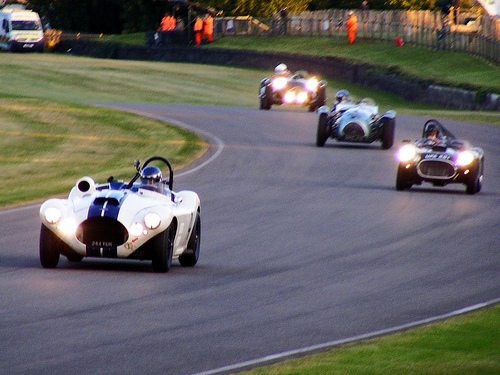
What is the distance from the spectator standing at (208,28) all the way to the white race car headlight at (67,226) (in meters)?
48.1

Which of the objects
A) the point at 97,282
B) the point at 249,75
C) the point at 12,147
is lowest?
the point at 249,75

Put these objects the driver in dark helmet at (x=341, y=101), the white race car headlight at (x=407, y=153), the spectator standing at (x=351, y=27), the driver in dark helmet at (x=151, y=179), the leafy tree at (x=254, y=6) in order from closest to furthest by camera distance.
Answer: the driver in dark helmet at (x=151, y=179) → the white race car headlight at (x=407, y=153) → the driver in dark helmet at (x=341, y=101) → the spectator standing at (x=351, y=27) → the leafy tree at (x=254, y=6)

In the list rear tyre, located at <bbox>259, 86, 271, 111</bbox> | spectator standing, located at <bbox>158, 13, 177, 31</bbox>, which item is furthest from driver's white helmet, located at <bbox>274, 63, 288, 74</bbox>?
spectator standing, located at <bbox>158, 13, 177, 31</bbox>

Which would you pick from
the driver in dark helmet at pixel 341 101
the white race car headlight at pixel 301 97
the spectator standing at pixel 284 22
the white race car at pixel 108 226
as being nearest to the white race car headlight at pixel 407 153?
the driver in dark helmet at pixel 341 101

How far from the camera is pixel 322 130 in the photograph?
24234 mm

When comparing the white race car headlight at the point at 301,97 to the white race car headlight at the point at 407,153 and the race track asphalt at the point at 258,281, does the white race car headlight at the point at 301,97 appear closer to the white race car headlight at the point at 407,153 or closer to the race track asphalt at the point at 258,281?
the race track asphalt at the point at 258,281

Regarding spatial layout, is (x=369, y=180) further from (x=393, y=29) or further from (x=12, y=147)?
(x=393, y=29)

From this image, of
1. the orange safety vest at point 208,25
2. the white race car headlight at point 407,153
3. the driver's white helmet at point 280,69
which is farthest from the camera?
the orange safety vest at point 208,25

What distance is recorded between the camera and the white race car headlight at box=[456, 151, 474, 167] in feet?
56.2

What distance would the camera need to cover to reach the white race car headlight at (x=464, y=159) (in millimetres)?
17141

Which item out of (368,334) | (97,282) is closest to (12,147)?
(97,282)

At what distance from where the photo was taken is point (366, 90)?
44.6 metres

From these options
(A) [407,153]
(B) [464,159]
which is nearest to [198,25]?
(A) [407,153]

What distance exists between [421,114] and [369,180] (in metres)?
15.8
